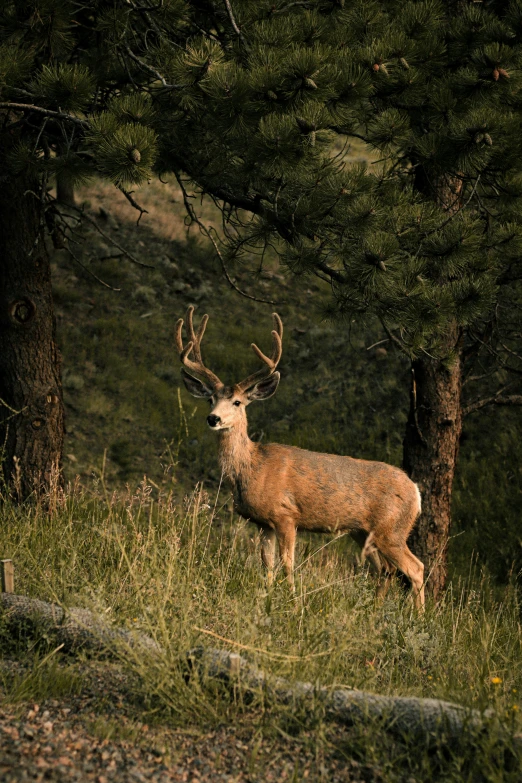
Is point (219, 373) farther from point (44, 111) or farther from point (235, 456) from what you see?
point (44, 111)

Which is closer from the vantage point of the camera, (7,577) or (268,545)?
(7,577)

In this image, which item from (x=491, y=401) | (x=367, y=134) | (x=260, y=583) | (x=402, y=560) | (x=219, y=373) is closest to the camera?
(x=260, y=583)

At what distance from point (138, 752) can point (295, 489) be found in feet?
15.8

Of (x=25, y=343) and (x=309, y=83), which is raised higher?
(x=309, y=83)

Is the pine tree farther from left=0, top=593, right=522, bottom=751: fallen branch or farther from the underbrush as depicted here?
left=0, top=593, right=522, bottom=751: fallen branch

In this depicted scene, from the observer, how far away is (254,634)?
4.43m

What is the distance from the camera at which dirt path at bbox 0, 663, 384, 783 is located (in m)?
3.65

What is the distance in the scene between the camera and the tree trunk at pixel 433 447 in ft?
28.7

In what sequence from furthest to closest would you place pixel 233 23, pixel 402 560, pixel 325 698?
pixel 402 560 < pixel 233 23 < pixel 325 698

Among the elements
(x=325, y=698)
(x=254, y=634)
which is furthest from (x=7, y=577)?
(x=325, y=698)

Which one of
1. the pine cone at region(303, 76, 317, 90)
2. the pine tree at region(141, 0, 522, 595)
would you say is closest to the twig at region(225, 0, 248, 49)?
the pine tree at region(141, 0, 522, 595)

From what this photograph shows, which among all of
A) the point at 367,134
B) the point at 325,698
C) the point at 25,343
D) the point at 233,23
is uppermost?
the point at 233,23

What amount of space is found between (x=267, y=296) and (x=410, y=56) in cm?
1406

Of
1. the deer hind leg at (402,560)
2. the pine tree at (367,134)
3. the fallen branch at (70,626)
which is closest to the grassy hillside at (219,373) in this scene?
the deer hind leg at (402,560)
